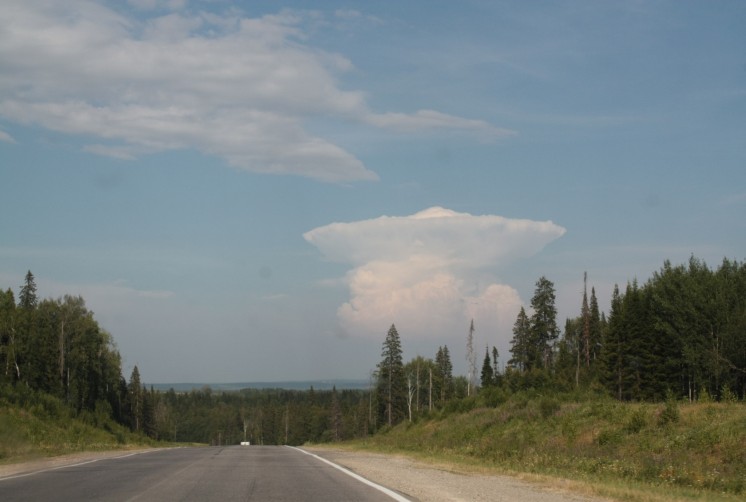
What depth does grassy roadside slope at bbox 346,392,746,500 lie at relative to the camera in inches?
704

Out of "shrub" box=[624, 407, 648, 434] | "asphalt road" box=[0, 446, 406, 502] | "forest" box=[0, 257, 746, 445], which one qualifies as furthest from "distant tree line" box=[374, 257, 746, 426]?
"asphalt road" box=[0, 446, 406, 502]

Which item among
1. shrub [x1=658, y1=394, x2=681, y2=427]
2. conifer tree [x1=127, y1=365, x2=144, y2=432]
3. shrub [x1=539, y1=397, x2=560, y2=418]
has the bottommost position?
conifer tree [x1=127, y1=365, x2=144, y2=432]

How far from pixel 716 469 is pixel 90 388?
8593 cm

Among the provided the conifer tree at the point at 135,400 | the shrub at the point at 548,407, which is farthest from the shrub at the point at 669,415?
the conifer tree at the point at 135,400

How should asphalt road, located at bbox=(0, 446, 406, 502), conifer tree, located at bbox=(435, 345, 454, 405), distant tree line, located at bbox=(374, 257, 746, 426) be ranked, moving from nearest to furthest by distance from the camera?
asphalt road, located at bbox=(0, 446, 406, 502), distant tree line, located at bbox=(374, 257, 746, 426), conifer tree, located at bbox=(435, 345, 454, 405)

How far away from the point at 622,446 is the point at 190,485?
56.3 ft

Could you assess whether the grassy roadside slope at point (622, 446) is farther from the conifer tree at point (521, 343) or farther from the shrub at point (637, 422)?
the conifer tree at point (521, 343)

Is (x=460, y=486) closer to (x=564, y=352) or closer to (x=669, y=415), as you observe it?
(x=669, y=415)

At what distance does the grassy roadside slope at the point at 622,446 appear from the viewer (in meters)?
17.9

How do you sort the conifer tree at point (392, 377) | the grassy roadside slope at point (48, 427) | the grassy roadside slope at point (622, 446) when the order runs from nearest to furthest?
1. the grassy roadside slope at point (622, 446)
2. the grassy roadside slope at point (48, 427)
3. the conifer tree at point (392, 377)

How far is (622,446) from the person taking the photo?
89.0ft

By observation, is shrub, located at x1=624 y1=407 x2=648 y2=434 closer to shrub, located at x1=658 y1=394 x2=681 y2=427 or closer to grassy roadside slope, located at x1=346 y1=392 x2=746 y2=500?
grassy roadside slope, located at x1=346 y1=392 x2=746 y2=500

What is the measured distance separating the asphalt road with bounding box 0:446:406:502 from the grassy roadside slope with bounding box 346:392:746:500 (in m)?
5.53

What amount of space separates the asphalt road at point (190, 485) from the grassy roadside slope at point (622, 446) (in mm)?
5533
